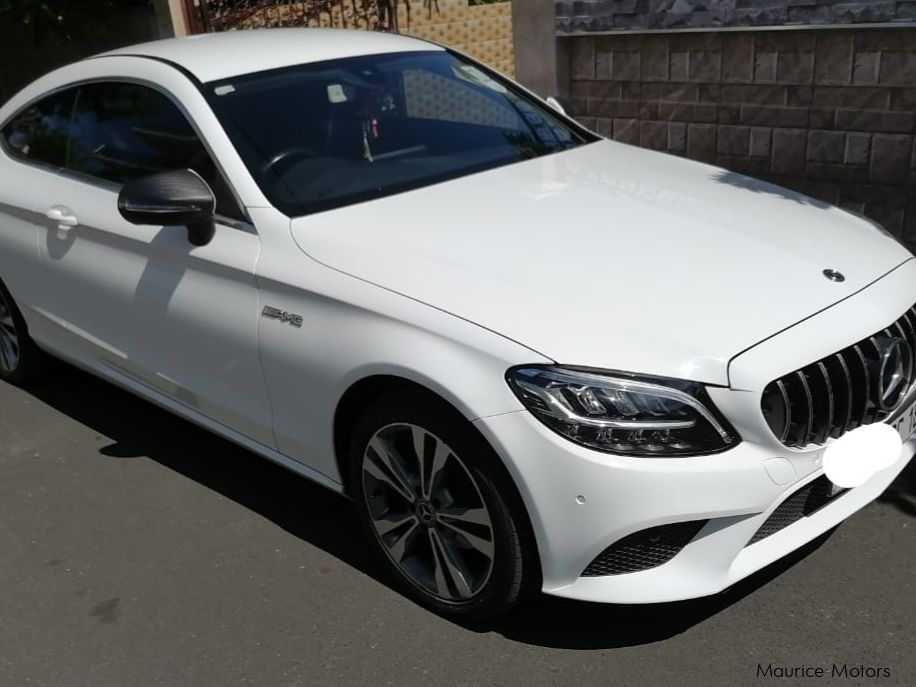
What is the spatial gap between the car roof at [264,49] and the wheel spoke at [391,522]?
185 centimetres

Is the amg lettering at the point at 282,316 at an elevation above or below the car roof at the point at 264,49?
below

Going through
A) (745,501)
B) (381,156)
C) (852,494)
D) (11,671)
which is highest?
(381,156)

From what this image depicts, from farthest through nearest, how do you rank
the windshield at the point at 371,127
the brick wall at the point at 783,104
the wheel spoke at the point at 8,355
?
1. the brick wall at the point at 783,104
2. the wheel spoke at the point at 8,355
3. the windshield at the point at 371,127

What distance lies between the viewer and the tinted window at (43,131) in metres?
4.63

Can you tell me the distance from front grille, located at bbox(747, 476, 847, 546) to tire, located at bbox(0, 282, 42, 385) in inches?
148

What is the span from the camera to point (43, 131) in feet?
15.7

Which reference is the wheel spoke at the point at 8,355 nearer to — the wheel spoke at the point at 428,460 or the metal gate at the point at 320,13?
the wheel spoke at the point at 428,460

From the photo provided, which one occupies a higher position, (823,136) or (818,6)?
(818,6)

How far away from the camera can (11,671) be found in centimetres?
320

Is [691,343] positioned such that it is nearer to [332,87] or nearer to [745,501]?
[745,501]

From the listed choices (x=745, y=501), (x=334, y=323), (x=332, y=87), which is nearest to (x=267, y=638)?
(x=334, y=323)

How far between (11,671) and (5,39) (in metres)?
11.2

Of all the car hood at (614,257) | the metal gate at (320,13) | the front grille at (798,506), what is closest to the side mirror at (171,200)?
the car hood at (614,257)
